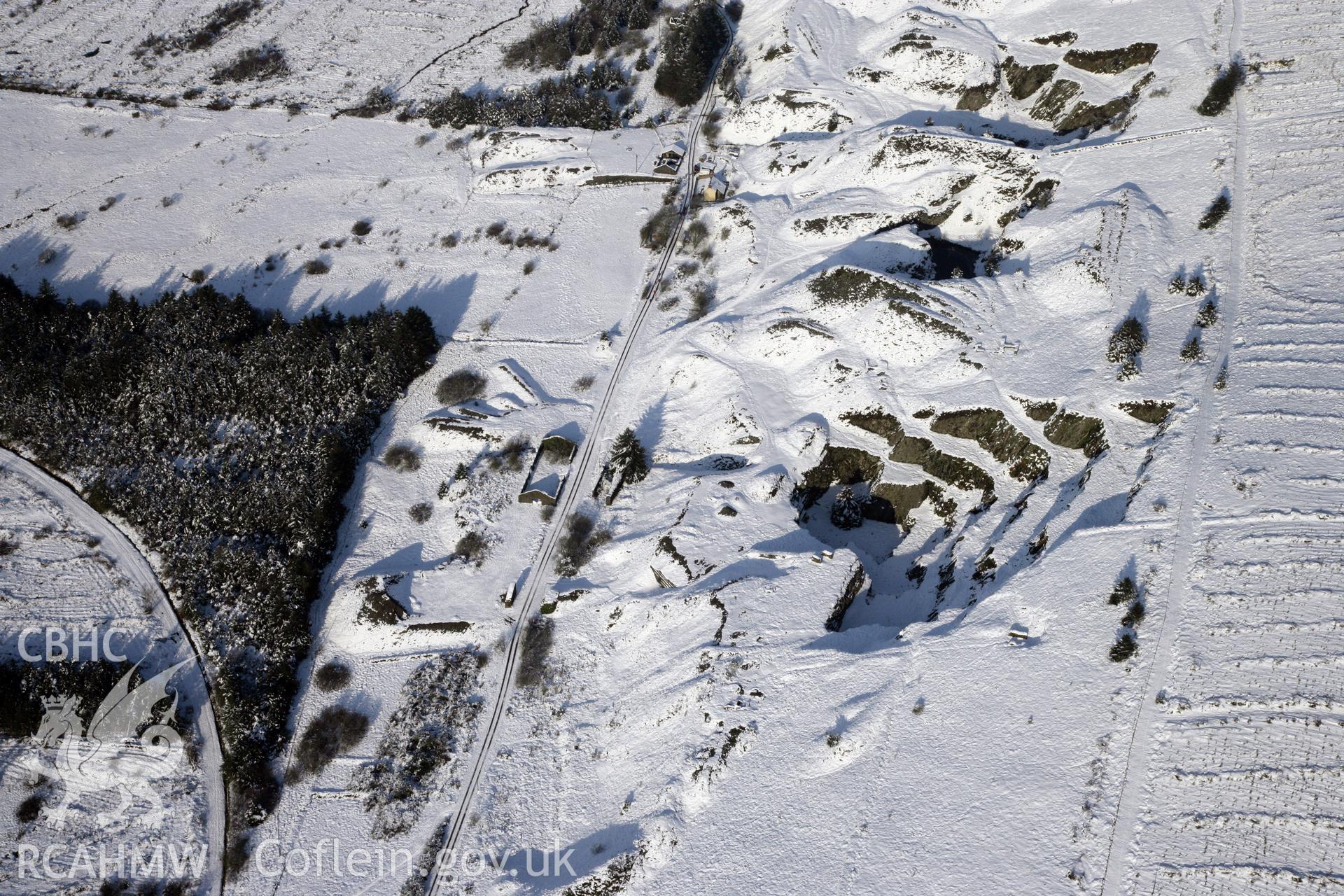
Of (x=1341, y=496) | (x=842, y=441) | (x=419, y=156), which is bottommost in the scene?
(x=842, y=441)

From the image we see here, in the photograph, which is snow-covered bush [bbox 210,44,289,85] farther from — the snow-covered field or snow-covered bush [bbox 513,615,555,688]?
snow-covered bush [bbox 513,615,555,688]

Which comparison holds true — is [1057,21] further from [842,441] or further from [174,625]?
[174,625]

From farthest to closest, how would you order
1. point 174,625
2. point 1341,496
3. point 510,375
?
1. point 510,375
2. point 174,625
3. point 1341,496

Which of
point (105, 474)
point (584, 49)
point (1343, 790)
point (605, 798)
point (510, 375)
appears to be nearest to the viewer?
point (1343, 790)

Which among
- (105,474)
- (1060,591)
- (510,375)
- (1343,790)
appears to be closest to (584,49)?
(510,375)

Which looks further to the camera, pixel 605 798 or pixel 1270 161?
pixel 1270 161

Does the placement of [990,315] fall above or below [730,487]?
above

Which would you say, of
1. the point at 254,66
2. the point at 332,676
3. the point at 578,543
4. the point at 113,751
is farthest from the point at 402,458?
the point at 254,66

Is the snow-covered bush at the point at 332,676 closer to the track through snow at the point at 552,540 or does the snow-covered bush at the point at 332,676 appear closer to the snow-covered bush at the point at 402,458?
the track through snow at the point at 552,540
